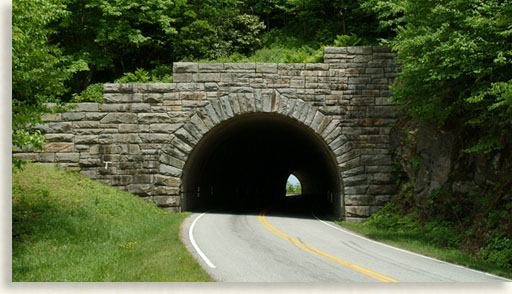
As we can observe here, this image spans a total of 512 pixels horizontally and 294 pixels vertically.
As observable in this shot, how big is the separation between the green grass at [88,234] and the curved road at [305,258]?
0.75 metres

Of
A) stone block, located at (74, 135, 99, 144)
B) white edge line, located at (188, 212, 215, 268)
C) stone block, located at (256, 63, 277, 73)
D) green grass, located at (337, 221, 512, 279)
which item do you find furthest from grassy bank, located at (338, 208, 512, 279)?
stone block, located at (74, 135, 99, 144)

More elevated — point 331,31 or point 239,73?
point 331,31

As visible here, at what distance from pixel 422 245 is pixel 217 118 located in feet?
30.9

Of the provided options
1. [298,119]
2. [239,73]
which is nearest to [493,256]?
[298,119]

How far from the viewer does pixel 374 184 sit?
17844mm

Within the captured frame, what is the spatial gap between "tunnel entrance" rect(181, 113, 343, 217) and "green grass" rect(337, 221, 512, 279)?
376 centimetres

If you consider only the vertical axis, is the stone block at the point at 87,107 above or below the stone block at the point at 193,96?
below

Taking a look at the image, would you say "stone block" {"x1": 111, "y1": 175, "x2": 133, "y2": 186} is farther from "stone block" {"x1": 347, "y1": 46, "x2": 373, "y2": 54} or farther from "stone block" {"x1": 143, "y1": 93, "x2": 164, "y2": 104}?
"stone block" {"x1": 347, "y1": 46, "x2": 373, "y2": 54}

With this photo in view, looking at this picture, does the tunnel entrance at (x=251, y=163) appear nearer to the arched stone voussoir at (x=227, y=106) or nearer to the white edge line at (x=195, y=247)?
the arched stone voussoir at (x=227, y=106)

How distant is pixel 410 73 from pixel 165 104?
32.6 feet

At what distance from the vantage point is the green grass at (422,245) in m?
9.88

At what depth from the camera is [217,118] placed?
17984 millimetres

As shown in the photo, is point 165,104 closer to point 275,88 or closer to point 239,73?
point 239,73

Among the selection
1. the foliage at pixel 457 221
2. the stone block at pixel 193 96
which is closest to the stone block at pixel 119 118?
the stone block at pixel 193 96
